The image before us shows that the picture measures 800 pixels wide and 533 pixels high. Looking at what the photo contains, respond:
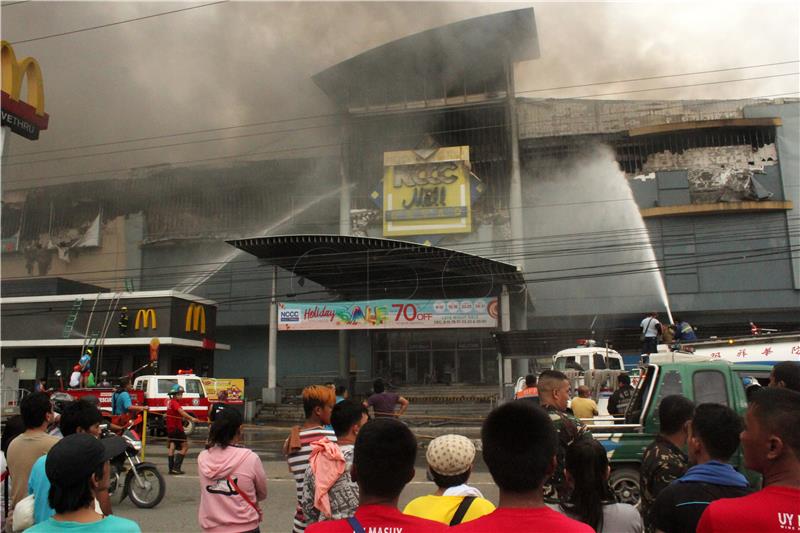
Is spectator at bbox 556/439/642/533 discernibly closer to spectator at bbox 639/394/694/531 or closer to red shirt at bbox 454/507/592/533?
spectator at bbox 639/394/694/531

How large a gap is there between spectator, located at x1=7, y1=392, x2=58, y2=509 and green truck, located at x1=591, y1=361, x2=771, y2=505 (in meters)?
5.74

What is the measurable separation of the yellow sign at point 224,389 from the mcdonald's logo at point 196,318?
7226mm

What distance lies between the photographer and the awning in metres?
26.2

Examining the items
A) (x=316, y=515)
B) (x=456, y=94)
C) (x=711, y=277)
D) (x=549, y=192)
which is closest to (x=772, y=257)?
(x=711, y=277)

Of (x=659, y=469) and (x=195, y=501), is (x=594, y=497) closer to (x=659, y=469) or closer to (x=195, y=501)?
(x=659, y=469)

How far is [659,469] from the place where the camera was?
383 cm

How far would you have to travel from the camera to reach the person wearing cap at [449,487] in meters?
2.61

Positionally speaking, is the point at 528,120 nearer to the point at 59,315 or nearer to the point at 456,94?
the point at 456,94

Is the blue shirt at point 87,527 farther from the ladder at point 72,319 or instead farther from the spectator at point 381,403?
the ladder at point 72,319

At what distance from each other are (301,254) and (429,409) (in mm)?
8646

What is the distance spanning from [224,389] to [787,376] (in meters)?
22.1

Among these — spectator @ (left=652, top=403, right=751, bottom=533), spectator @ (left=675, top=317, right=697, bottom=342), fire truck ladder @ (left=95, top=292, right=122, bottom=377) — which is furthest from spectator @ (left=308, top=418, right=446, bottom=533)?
fire truck ladder @ (left=95, top=292, right=122, bottom=377)

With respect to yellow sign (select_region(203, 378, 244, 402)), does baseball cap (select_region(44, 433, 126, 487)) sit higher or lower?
higher

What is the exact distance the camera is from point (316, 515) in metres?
3.77
